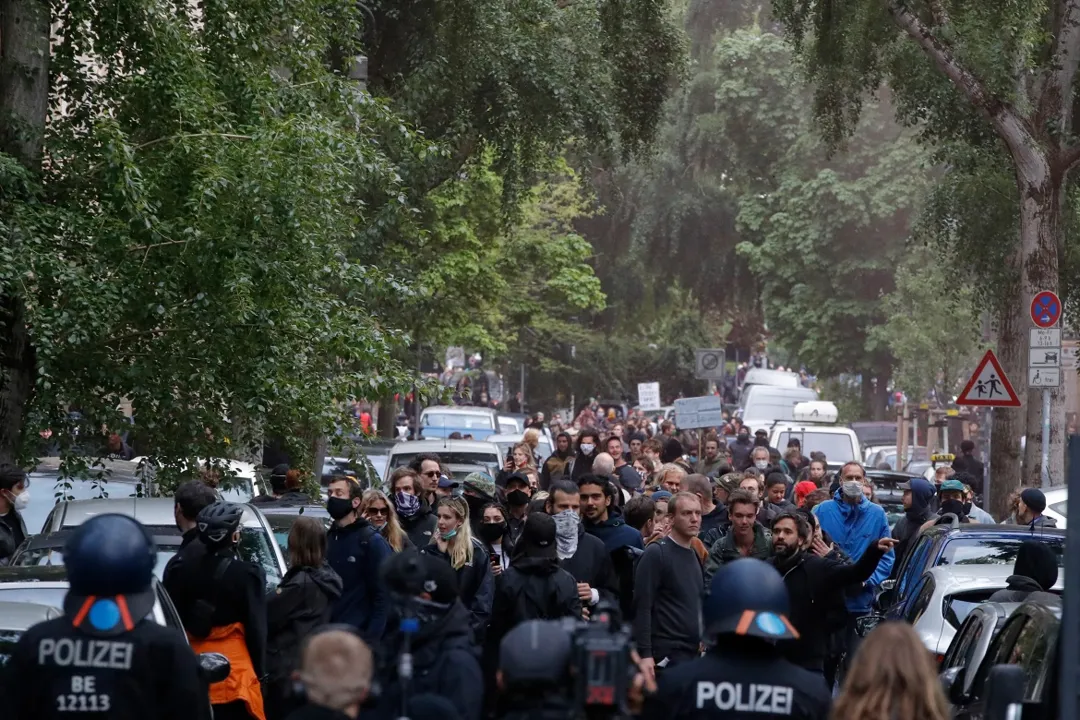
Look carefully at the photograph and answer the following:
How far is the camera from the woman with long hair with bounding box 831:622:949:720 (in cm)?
450

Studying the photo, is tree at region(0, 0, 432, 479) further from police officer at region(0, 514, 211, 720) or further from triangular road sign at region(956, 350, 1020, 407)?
triangular road sign at region(956, 350, 1020, 407)

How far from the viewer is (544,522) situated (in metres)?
8.38

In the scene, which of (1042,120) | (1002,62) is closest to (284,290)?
(1002,62)

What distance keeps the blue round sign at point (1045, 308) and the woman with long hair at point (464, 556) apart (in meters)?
11.1

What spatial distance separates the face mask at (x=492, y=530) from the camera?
10180 mm

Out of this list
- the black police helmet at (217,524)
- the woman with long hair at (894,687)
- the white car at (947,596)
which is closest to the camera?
the woman with long hair at (894,687)

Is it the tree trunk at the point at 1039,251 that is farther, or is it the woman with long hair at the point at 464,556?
the tree trunk at the point at 1039,251

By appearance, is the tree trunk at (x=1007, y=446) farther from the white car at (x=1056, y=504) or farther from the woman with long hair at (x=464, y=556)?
the woman with long hair at (x=464, y=556)

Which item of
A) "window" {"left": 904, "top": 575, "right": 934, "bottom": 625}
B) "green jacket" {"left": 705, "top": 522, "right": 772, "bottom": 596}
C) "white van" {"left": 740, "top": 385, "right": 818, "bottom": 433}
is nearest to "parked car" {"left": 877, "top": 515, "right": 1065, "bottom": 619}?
"window" {"left": 904, "top": 575, "right": 934, "bottom": 625}

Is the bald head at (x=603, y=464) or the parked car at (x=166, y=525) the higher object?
the bald head at (x=603, y=464)

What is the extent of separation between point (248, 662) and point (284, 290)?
5.24 meters

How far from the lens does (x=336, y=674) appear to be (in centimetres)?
452

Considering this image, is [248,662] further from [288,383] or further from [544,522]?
[288,383]

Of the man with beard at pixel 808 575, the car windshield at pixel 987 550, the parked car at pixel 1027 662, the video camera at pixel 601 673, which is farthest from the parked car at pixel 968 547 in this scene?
the video camera at pixel 601 673
